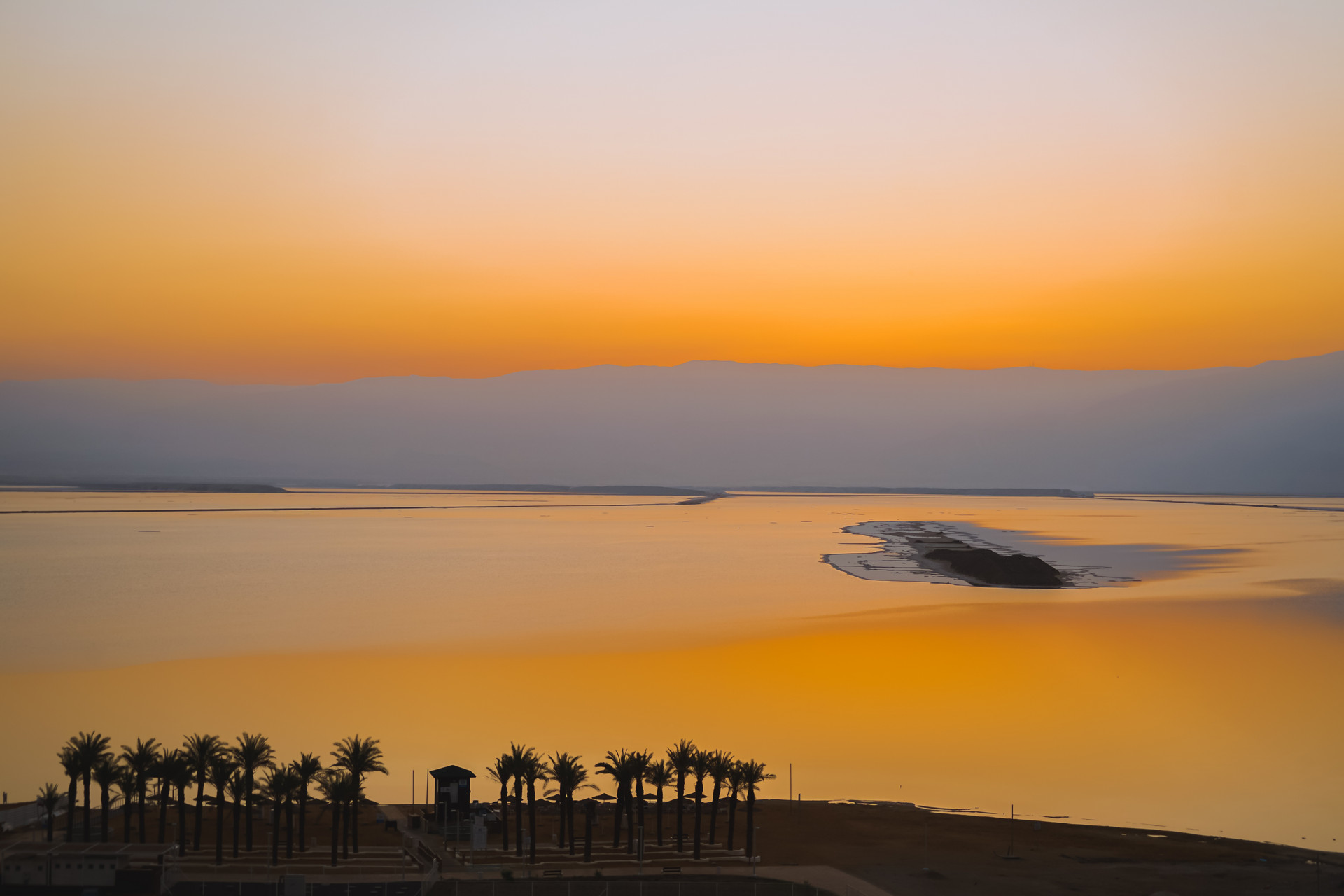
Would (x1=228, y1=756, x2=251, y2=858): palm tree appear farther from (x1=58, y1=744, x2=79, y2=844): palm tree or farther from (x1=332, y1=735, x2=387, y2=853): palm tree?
(x1=58, y1=744, x2=79, y2=844): palm tree

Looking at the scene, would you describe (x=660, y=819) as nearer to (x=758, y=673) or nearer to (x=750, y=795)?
(x=750, y=795)

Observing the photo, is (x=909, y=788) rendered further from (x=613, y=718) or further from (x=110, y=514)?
(x=110, y=514)

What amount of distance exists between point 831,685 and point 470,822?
1944 centimetres

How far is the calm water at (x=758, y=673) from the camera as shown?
104ft

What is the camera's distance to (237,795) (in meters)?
24.9

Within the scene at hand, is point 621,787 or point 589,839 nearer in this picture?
point 589,839

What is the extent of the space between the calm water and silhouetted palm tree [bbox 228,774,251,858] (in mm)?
4877

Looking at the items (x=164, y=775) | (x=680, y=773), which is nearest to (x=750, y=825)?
(x=680, y=773)

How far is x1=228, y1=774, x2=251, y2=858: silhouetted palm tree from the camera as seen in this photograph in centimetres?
2411

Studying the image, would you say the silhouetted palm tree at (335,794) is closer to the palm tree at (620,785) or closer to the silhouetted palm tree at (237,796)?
the silhouetted palm tree at (237,796)

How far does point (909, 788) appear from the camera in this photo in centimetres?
3023

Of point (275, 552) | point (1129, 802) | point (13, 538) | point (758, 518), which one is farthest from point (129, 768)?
point (758, 518)

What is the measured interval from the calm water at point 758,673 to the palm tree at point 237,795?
4900mm

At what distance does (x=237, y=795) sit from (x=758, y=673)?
76.6 feet
